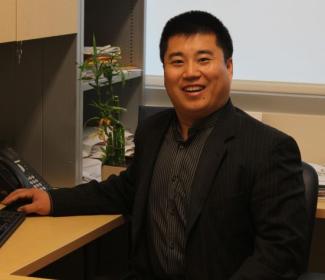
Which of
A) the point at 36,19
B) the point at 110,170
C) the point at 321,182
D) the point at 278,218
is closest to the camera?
the point at 278,218

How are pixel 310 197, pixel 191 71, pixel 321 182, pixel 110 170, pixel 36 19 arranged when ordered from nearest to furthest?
pixel 191 71 < pixel 310 197 < pixel 36 19 < pixel 110 170 < pixel 321 182

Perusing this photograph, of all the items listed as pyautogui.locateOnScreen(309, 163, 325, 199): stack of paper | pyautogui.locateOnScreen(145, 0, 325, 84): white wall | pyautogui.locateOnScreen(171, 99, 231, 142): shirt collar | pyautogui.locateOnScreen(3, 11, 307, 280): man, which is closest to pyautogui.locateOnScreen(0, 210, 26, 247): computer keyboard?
pyautogui.locateOnScreen(3, 11, 307, 280): man

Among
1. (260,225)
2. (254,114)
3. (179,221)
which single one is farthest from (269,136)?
(254,114)

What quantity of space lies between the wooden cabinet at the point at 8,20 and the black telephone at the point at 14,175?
0.46m

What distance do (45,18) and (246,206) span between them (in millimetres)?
924

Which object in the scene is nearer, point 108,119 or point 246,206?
point 246,206

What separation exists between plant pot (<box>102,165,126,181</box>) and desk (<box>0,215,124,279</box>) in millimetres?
326

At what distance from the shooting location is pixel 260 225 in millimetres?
1479

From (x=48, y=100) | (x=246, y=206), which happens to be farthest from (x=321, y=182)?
(x=48, y=100)

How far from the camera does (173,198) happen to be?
161 centimetres

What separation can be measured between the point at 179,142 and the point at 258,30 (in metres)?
1.41

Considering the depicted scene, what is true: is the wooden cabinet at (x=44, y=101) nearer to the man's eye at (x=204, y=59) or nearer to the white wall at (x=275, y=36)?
the man's eye at (x=204, y=59)

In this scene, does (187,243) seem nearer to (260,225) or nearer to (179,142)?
(260,225)

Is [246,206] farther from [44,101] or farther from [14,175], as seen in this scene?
[44,101]
